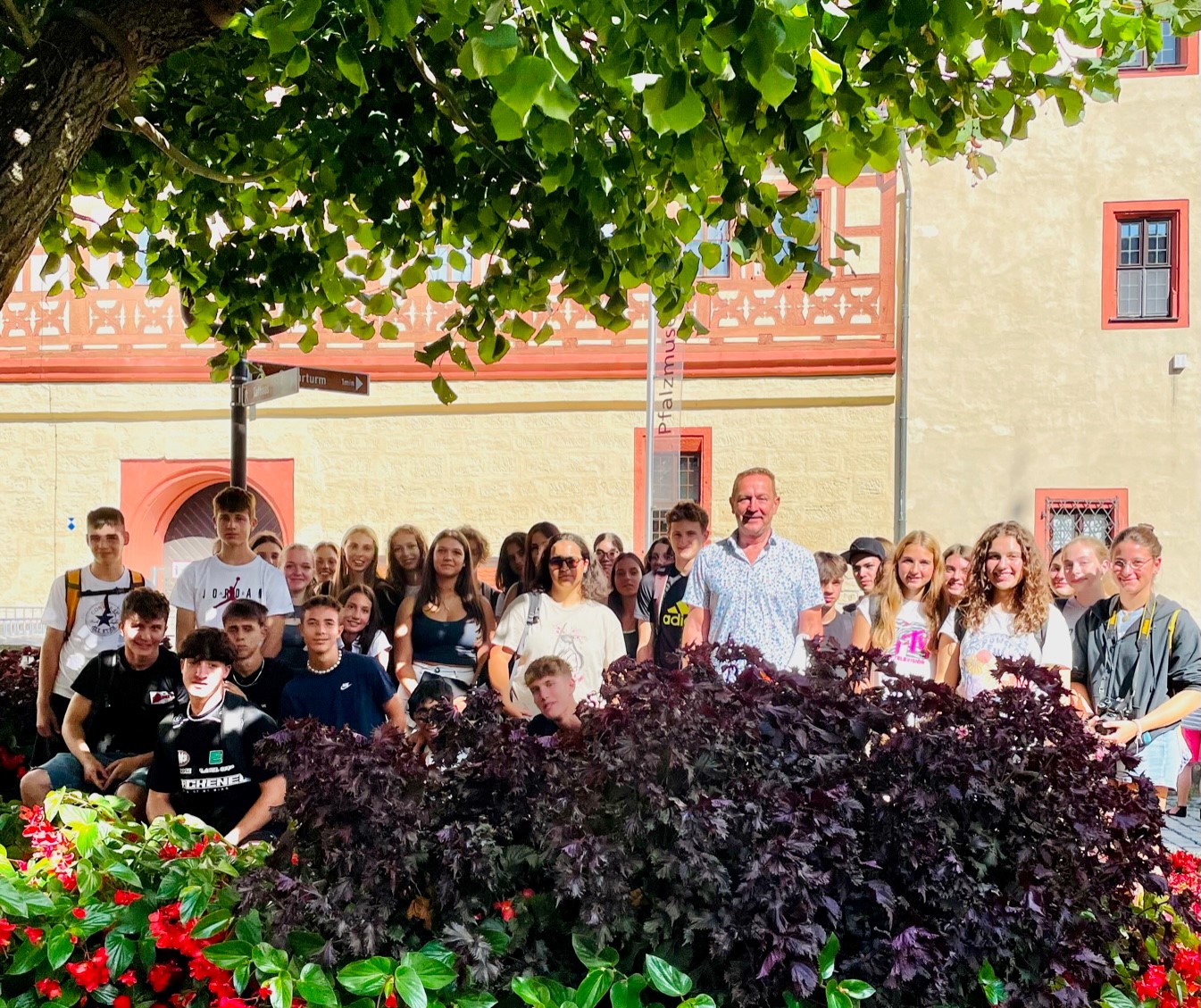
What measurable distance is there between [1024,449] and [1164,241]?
3.37 meters

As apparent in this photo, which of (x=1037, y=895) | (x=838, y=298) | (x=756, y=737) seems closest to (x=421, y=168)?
(x=756, y=737)

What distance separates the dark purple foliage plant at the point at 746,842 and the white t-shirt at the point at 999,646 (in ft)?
6.29

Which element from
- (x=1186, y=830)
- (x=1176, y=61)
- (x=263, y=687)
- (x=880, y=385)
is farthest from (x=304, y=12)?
(x=1176, y=61)

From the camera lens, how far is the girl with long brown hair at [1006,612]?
19.0ft

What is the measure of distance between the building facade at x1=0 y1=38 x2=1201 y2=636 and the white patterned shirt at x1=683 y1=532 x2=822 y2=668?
41.0ft

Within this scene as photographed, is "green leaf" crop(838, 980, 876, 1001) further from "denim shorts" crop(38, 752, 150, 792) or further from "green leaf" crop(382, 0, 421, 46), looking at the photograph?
"denim shorts" crop(38, 752, 150, 792)

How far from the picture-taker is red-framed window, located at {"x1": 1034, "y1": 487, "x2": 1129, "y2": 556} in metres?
18.8

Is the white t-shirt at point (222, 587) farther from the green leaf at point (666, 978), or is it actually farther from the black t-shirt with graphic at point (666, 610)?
the green leaf at point (666, 978)

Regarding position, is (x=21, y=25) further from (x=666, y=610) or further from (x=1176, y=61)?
(x=1176, y=61)

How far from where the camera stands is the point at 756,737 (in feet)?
12.3

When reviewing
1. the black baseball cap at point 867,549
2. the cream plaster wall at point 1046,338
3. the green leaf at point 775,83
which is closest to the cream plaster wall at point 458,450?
the cream plaster wall at point 1046,338

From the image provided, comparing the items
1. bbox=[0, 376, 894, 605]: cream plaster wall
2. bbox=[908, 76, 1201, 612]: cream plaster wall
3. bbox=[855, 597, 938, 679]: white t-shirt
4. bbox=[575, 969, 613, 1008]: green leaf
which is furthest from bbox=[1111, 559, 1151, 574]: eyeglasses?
bbox=[908, 76, 1201, 612]: cream plaster wall

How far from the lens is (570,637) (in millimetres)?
6656

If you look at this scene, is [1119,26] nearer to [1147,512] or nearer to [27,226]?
[27,226]
